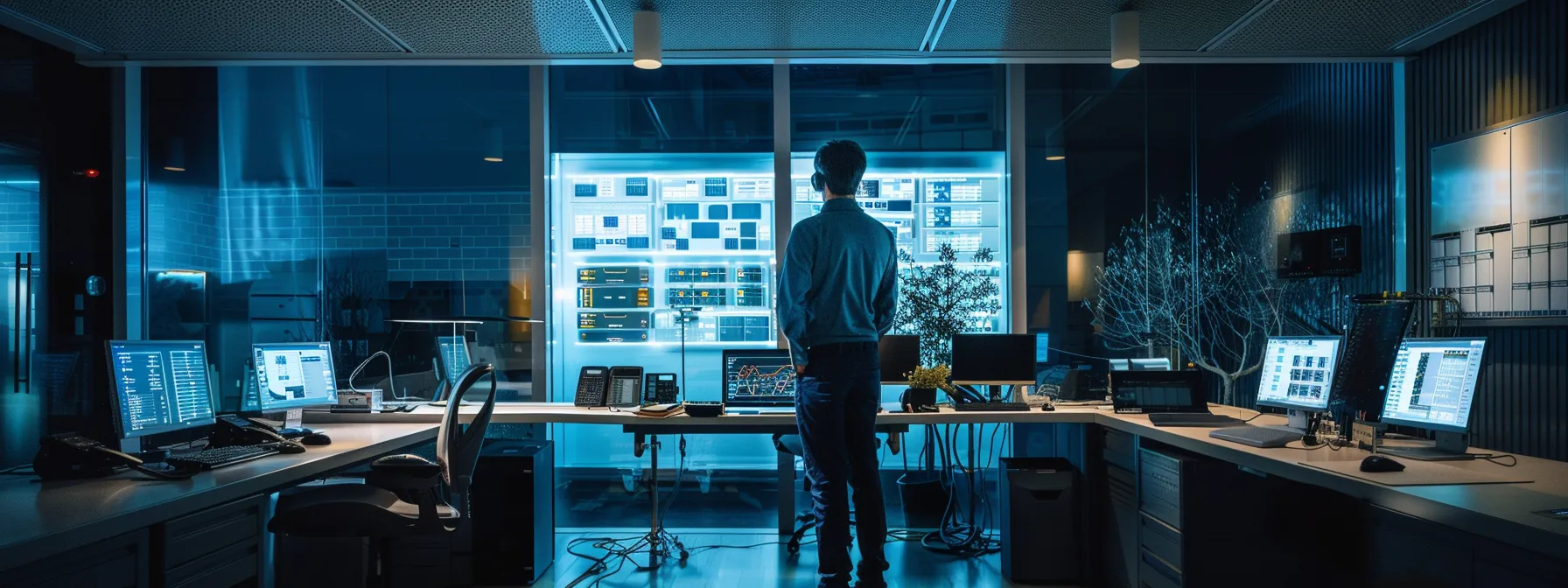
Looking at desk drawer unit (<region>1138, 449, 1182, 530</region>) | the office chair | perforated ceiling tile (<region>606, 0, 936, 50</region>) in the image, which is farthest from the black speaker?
desk drawer unit (<region>1138, 449, 1182, 530</region>)

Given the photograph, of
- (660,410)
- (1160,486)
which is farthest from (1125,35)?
(660,410)

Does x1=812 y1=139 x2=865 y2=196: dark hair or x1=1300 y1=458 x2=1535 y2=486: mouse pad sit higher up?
x1=812 y1=139 x2=865 y2=196: dark hair

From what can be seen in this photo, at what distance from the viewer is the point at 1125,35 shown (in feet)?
11.8

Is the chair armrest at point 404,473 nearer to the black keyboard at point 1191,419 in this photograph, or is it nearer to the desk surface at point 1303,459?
the desk surface at point 1303,459

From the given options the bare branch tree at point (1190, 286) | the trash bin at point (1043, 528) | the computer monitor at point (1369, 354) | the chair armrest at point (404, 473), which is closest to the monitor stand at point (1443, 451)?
the computer monitor at point (1369, 354)

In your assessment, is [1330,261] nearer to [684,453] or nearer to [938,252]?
[938,252]

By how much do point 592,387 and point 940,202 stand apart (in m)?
2.29

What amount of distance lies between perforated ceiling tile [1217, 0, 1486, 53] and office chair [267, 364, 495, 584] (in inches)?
145

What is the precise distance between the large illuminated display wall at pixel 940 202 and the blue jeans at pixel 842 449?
6.68 ft

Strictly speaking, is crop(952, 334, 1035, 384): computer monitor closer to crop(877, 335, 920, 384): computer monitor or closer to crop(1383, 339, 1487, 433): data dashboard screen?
crop(877, 335, 920, 384): computer monitor

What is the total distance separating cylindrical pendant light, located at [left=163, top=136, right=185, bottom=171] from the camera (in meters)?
4.68

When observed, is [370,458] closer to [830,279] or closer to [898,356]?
[830,279]

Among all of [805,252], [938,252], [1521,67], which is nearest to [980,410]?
[938,252]

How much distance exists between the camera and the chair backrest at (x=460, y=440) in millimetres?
2531
